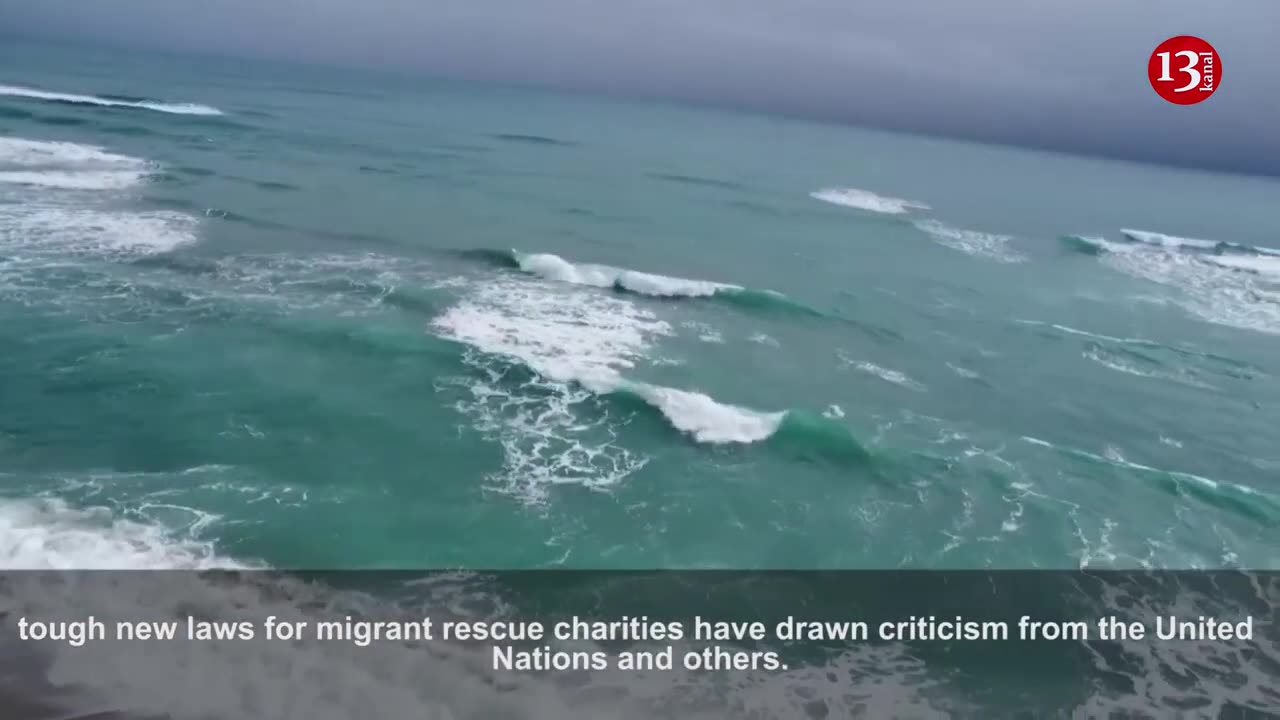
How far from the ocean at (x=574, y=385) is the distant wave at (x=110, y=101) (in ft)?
41.7

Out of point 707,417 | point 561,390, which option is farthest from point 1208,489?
point 561,390

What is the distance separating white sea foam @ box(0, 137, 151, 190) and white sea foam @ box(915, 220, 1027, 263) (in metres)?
35.3

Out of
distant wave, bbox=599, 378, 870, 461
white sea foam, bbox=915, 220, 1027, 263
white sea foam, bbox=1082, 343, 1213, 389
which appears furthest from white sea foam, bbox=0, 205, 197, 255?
white sea foam, bbox=915, 220, 1027, 263

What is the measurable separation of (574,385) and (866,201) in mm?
34299

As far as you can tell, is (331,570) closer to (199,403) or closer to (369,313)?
(199,403)

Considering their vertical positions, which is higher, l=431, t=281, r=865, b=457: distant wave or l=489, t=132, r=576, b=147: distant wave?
l=489, t=132, r=576, b=147: distant wave

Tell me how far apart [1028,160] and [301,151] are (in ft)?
299

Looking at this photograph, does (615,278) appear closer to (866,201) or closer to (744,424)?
(744,424)

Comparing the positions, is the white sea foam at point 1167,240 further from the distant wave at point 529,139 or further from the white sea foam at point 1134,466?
the distant wave at point 529,139

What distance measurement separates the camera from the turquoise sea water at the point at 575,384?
11406 millimetres

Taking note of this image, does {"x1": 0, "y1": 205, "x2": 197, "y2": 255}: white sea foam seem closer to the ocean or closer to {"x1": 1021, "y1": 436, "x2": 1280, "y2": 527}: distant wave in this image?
the ocean

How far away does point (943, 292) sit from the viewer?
2605 cm

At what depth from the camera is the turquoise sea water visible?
11.4 metres

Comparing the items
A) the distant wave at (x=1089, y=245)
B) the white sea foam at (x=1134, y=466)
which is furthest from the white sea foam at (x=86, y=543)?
the distant wave at (x=1089, y=245)
